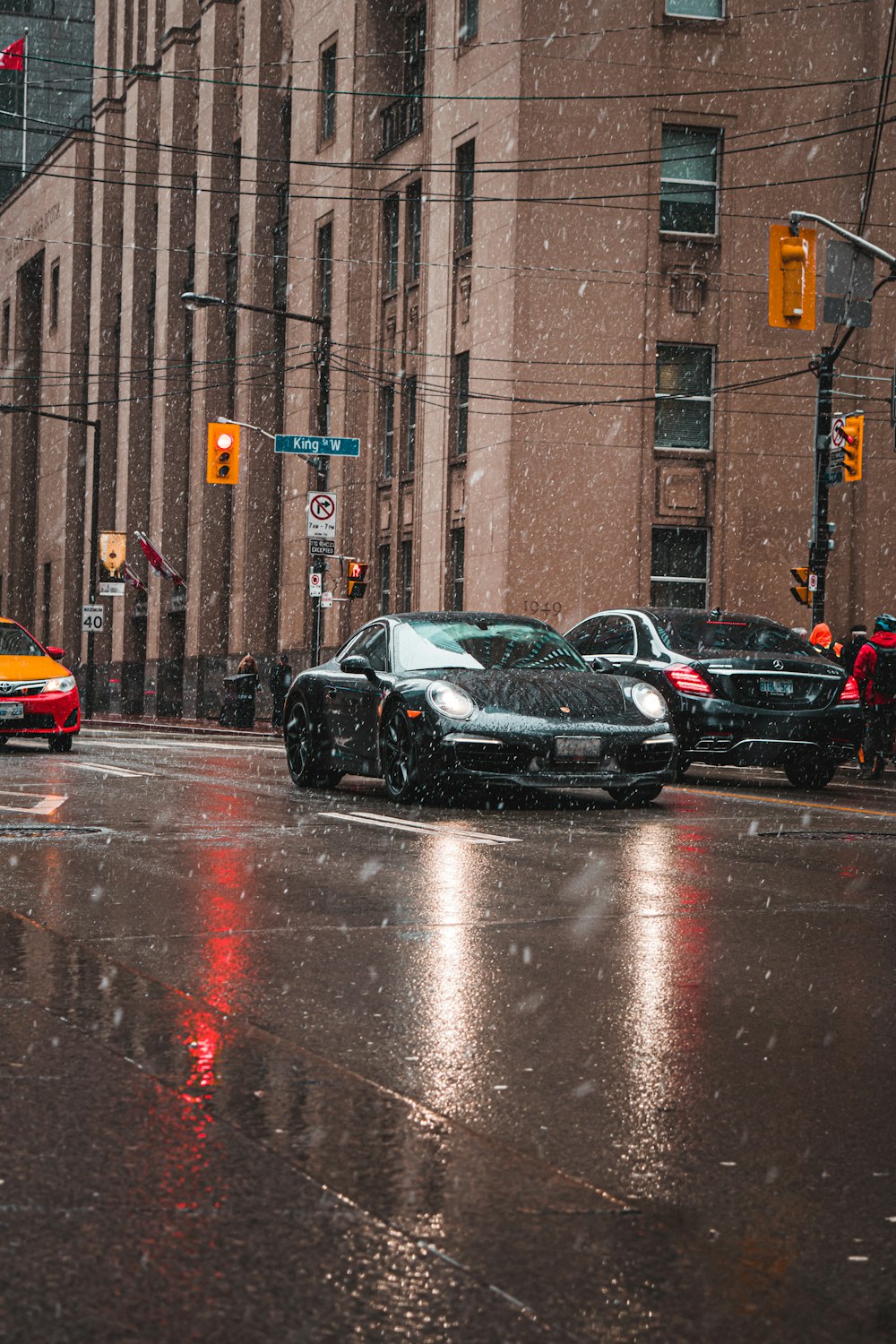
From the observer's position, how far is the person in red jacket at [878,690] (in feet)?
65.7

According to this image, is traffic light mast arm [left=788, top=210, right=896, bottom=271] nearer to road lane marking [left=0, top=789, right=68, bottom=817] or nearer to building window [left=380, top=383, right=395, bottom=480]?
road lane marking [left=0, top=789, right=68, bottom=817]

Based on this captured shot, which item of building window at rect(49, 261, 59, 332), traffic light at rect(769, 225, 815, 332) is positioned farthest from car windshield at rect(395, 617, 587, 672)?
building window at rect(49, 261, 59, 332)

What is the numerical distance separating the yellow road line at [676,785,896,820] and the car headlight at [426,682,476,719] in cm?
268

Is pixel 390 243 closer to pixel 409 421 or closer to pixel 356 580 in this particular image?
pixel 409 421

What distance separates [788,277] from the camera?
70.1ft

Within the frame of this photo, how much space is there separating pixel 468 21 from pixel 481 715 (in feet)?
86.8

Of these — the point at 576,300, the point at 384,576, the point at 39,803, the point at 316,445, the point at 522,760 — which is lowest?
the point at 39,803

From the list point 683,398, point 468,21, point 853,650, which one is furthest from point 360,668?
point 468,21

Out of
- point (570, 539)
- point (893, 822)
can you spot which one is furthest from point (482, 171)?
point (893, 822)

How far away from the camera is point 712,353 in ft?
115

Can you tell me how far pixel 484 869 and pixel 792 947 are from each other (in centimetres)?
264

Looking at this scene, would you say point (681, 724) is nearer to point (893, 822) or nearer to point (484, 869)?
point (893, 822)

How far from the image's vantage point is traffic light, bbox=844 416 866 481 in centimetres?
2950

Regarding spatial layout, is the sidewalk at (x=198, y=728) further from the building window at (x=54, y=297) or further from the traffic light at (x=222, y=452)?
the building window at (x=54, y=297)
